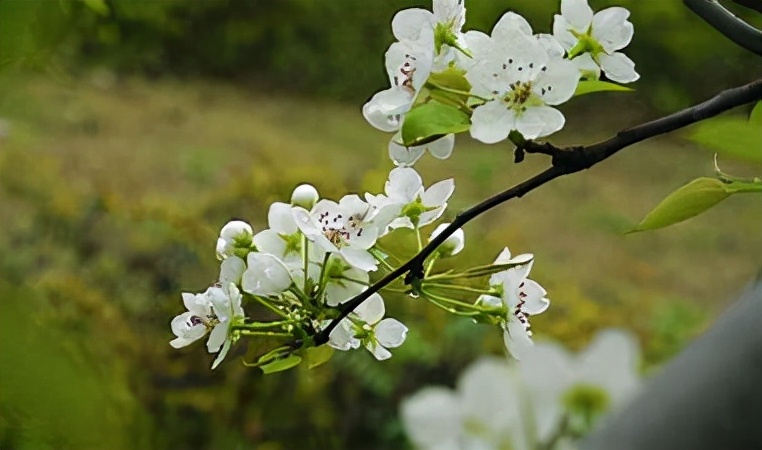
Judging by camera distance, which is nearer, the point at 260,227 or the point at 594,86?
the point at 594,86

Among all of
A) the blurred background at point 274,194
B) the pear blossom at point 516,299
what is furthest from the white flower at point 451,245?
the blurred background at point 274,194

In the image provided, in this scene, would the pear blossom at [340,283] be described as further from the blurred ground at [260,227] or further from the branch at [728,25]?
the blurred ground at [260,227]

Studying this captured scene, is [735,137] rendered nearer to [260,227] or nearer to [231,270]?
[231,270]

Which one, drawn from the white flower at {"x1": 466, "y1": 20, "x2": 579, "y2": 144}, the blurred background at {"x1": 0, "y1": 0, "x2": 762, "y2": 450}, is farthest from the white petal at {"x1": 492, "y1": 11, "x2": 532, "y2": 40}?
the blurred background at {"x1": 0, "y1": 0, "x2": 762, "y2": 450}

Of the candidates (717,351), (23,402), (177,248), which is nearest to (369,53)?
(177,248)

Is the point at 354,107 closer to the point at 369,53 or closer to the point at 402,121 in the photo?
the point at 369,53

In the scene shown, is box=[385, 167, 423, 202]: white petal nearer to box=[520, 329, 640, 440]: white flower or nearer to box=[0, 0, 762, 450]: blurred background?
box=[520, 329, 640, 440]: white flower

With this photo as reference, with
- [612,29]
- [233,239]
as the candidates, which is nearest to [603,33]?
[612,29]

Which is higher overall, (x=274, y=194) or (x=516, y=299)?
(x=516, y=299)

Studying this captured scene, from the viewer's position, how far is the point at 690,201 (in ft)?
0.65

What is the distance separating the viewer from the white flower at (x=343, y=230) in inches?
7.9

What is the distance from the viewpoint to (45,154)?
1150mm

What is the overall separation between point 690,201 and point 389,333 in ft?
0.27

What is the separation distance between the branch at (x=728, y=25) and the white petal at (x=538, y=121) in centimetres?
4
